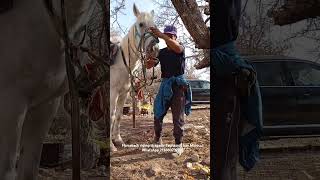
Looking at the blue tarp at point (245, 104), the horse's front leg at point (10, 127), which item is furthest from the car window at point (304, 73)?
the horse's front leg at point (10, 127)

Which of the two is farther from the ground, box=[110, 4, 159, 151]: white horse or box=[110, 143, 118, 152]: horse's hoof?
box=[110, 4, 159, 151]: white horse

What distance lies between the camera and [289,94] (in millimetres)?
3799

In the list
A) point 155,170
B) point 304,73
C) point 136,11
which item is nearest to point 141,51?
point 136,11

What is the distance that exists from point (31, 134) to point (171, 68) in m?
1.27

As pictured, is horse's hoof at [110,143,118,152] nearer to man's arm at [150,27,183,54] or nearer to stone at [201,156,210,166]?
stone at [201,156,210,166]

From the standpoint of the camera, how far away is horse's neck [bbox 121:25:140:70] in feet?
12.0

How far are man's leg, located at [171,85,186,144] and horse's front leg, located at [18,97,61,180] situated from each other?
38.5 inches

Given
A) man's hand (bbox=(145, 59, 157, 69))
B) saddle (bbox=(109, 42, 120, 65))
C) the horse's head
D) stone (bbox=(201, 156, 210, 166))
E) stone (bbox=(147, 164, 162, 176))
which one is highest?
the horse's head

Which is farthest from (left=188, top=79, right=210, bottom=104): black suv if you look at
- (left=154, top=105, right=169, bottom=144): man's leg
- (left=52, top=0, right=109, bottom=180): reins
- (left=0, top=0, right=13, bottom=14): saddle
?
(left=0, top=0, right=13, bottom=14): saddle

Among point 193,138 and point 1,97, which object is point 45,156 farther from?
point 193,138

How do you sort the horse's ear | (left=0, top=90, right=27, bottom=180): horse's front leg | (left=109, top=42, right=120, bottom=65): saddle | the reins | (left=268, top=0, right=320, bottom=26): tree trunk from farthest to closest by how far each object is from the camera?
1. (left=268, top=0, right=320, bottom=26): tree trunk
2. (left=109, top=42, right=120, bottom=65): saddle
3. the horse's ear
4. the reins
5. (left=0, top=90, right=27, bottom=180): horse's front leg

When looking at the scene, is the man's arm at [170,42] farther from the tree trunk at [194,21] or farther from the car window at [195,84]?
the car window at [195,84]

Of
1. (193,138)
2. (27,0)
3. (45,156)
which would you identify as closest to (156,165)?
(193,138)

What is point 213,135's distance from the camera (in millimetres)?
3623
